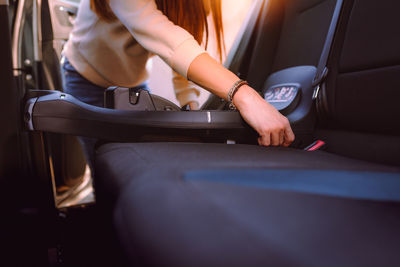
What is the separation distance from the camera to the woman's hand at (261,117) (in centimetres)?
54

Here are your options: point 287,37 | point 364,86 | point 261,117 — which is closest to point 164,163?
point 261,117

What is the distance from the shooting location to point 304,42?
Result: 3.02 feet

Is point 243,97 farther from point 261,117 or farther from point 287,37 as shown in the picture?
point 287,37

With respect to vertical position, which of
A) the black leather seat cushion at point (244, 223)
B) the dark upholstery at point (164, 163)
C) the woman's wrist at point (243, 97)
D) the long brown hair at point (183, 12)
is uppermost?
the long brown hair at point (183, 12)

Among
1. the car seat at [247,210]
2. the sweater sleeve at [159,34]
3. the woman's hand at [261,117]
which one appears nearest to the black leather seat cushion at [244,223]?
the car seat at [247,210]

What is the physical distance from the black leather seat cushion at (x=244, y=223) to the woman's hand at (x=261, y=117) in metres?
0.25

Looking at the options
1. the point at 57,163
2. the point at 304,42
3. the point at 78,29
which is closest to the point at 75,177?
the point at 57,163

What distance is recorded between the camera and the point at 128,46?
820 mm

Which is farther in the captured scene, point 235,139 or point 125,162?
point 235,139

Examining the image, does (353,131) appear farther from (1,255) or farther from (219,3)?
(1,255)

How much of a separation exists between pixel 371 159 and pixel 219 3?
609 millimetres

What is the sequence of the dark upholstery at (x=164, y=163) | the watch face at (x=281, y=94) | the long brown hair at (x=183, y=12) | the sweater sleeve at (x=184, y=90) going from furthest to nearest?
the sweater sleeve at (x=184, y=90)
the watch face at (x=281, y=94)
the long brown hair at (x=183, y=12)
the dark upholstery at (x=164, y=163)

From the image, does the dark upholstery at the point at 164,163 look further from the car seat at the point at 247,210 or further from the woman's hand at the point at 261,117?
the woman's hand at the point at 261,117

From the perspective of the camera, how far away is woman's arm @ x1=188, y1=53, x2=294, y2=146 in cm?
54
